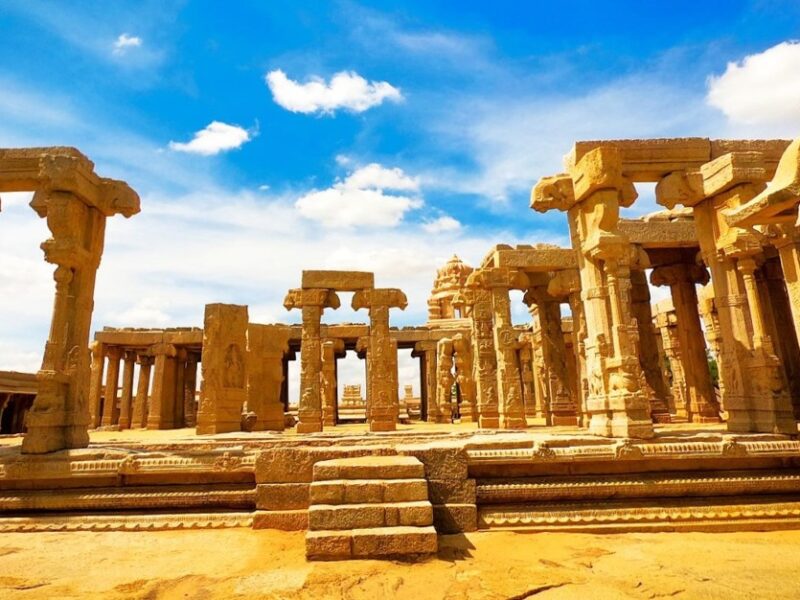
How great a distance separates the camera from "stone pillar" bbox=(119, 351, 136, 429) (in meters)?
24.3

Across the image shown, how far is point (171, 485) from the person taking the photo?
6.07 metres

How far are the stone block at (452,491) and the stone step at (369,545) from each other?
1.02 meters

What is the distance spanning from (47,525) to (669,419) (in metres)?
14.6

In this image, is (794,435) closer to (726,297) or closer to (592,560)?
(726,297)

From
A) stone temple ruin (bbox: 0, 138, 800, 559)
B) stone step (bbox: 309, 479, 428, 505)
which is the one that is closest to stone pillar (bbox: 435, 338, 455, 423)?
stone temple ruin (bbox: 0, 138, 800, 559)

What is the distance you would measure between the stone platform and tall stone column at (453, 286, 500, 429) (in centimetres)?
886

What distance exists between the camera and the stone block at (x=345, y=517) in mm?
→ 4402

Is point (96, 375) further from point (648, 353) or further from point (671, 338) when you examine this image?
point (671, 338)

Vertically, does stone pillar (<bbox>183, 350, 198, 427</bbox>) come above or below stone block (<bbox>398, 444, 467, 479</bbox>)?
above

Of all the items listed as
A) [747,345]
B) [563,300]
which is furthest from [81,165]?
[563,300]

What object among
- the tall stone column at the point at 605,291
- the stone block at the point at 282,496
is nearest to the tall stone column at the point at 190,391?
the stone block at the point at 282,496

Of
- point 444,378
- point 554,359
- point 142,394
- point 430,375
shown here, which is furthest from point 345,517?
point 142,394

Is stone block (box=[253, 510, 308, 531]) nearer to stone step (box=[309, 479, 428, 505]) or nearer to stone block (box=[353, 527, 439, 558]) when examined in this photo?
stone step (box=[309, 479, 428, 505])

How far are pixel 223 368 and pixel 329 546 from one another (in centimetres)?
1137
